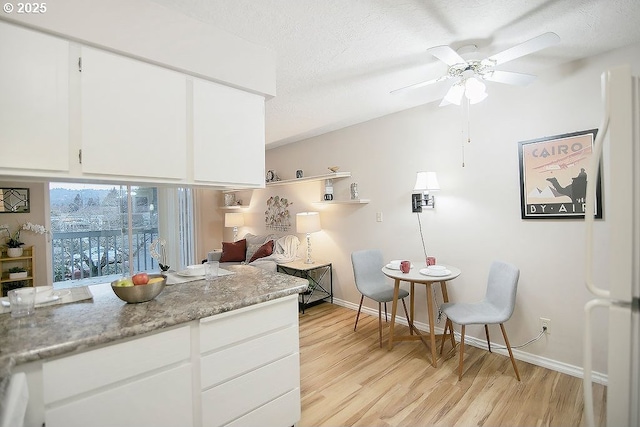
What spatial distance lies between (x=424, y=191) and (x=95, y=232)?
459 centimetres

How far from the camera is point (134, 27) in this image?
4.87ft

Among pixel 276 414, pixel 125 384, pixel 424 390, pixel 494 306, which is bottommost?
pixel 424 390

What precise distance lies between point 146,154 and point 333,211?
2.77 m

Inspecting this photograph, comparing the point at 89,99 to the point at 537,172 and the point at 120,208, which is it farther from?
the point at 120,208

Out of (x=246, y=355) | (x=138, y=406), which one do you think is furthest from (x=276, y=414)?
(x=138, y=406)

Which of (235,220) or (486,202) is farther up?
(486,202)

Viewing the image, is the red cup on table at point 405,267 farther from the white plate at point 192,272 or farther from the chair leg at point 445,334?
the white plate at point 192,272

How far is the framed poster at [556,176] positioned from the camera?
7.10 feet

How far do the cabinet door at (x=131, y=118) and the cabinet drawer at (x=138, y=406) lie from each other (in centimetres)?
99

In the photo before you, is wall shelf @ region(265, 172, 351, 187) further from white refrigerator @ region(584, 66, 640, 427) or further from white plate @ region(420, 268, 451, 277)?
white refrigerator @ region(584, 66, 640, 427)

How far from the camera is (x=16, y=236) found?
373 centimetres

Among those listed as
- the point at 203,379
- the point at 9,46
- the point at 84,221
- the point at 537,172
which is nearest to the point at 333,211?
the point at 537,172

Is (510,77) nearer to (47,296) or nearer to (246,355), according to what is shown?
(246,355)

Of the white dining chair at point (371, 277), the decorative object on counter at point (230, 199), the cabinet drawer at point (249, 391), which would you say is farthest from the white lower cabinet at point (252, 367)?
the decorative object on counter at point (230, 199)
